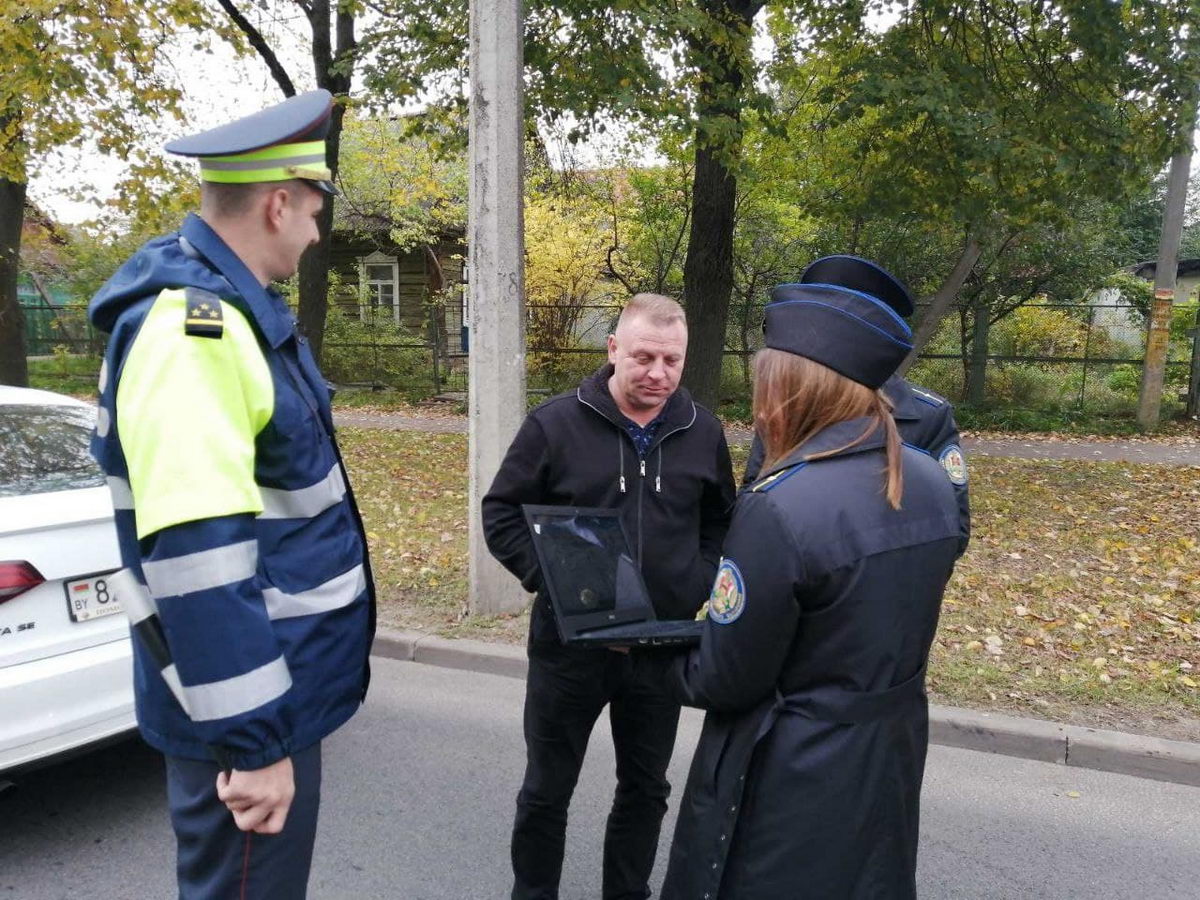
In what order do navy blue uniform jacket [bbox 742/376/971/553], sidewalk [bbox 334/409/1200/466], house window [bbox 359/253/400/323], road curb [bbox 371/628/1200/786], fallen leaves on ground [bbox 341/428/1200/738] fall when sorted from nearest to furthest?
navy blue uniform jacket [bbox 742/376/971/553]
road curb [bbox 371/628/1200/786]
fallen leaves on ground [bbox 341/428/1200/738]
sidewalk [bbox 334/409/1200/466]
house window [bbox 359/253/400/323]

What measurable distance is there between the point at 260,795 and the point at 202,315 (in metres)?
0.83

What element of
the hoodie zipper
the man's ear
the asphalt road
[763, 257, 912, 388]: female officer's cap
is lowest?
the asphalt road

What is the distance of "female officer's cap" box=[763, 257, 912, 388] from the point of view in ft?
5.57

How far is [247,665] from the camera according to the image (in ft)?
4.94

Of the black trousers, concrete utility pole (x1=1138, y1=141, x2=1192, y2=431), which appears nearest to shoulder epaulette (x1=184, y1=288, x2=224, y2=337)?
the black trousers

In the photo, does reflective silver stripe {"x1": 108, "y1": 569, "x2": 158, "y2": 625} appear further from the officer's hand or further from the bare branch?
the bare branch

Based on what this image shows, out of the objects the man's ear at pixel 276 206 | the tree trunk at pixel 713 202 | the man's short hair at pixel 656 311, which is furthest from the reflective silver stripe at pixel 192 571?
the tree trunk at pixel 713 202

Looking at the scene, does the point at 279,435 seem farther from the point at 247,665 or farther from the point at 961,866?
the point at 961,866

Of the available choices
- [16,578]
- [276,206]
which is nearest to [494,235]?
[16,578]

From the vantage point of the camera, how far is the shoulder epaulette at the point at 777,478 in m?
1.68

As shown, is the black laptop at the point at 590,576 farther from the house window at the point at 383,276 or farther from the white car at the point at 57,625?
the house window at the point at 383,276

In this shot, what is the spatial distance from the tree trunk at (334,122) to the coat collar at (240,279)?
976 centimetres

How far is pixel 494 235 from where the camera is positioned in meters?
5.29

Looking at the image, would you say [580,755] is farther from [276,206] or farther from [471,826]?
[276,206]
